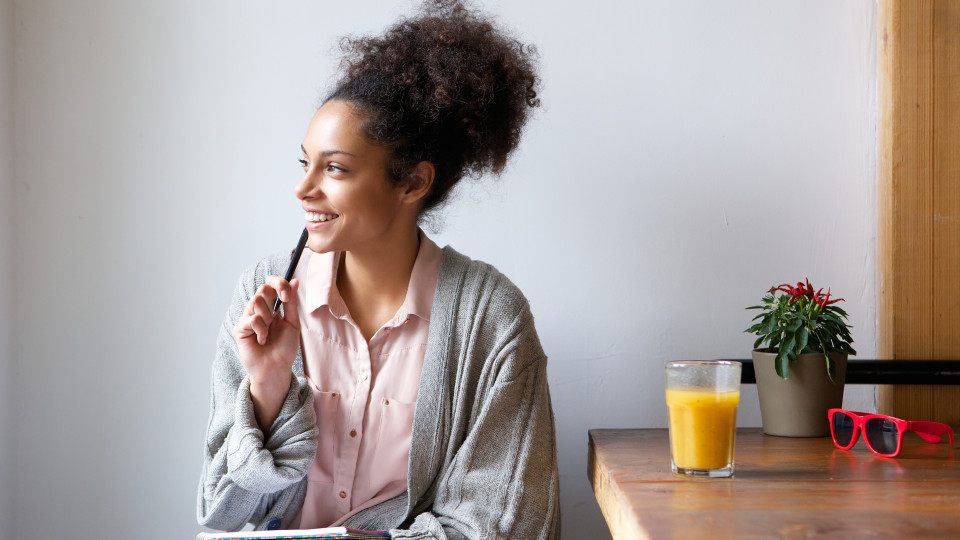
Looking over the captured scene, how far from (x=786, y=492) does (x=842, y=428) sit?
29cm

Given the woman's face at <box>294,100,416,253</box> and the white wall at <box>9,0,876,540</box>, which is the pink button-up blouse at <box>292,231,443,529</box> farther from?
the white wall at <box>9,0,876,540</box>

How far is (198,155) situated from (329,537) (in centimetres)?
78

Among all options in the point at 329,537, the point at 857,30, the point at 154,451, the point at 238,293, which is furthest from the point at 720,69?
the point at 154,451

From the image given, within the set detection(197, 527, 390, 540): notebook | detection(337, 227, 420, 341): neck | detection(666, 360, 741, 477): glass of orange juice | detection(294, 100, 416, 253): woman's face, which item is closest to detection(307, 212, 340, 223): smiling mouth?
detection(294, 100, 416, 253): woman's face

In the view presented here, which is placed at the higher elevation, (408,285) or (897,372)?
(408,285)

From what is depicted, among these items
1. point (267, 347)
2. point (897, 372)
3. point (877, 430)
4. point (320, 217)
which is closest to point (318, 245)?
point (320, 217)

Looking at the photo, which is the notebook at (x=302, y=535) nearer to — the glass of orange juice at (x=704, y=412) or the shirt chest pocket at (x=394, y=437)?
the shirt chest pocket at (x=394, y=437)

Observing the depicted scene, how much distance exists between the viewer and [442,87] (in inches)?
49.8

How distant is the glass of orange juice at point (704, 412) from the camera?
101 cm

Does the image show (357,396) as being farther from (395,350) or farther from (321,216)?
(321,216)

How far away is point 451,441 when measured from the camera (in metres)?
1.28

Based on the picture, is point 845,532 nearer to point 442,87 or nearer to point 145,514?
point 442,87

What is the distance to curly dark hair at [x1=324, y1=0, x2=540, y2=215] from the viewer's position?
1280 millimetres

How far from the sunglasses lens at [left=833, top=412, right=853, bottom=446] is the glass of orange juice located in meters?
0.27
